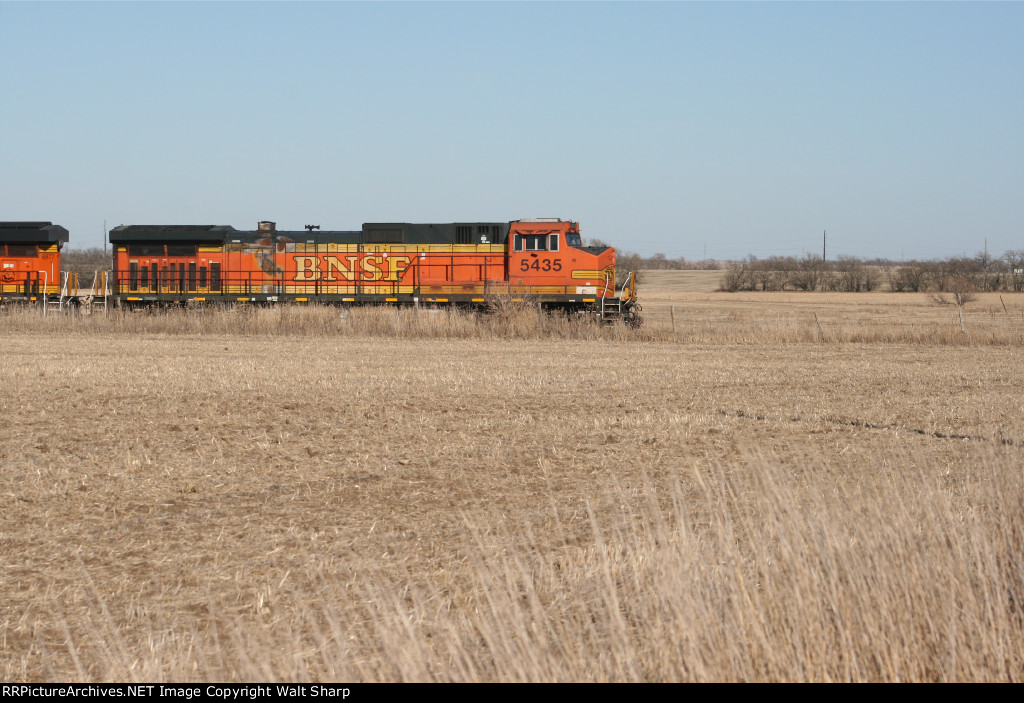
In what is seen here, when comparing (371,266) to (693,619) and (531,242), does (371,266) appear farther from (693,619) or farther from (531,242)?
(693,619)

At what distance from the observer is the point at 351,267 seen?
100 ft

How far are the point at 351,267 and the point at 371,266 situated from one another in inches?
25.8

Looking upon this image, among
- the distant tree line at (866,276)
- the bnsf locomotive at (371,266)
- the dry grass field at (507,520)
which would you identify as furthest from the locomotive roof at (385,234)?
the distant tree line at (866,276)

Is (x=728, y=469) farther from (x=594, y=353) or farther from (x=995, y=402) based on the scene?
(x=594, y=353)

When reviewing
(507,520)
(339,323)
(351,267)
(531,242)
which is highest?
(531,242)

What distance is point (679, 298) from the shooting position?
70.1 metres

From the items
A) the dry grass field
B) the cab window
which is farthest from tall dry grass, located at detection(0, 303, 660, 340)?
the dry grass field

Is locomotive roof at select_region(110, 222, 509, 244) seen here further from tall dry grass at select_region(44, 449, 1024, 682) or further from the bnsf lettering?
tall dry grass at select_region(44, 449, 1024, 682)

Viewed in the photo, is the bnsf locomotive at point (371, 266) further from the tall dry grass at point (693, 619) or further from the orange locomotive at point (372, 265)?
the tall dry grass at point (693, 619)

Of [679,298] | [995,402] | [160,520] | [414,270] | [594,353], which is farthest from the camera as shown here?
[679,298]

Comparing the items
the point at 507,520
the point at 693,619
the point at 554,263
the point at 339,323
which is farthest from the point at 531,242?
the point at 693,619

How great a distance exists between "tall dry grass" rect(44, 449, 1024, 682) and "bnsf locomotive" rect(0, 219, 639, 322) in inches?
963
